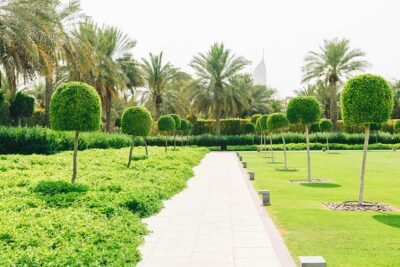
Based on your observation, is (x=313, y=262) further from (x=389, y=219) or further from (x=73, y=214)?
(x=389, y=219)

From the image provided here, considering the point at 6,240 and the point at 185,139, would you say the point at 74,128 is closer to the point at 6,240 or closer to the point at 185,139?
the point at 6,240

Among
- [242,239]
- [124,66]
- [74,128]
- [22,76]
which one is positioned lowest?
[242,239]

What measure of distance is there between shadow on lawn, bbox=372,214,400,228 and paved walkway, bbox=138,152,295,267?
2.32 m

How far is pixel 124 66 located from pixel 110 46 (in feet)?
7.74

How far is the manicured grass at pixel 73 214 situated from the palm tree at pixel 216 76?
1113 inches

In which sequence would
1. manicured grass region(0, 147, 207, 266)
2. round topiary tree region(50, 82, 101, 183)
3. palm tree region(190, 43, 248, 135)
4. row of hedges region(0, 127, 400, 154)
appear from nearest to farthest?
manicured grass region(0, 147, 207, 266)
round topiary tree region(50, 82, 101, 183)
row of hedges region(0, 127, 400, 154)
palm tree region(190, 43, 248, 135)

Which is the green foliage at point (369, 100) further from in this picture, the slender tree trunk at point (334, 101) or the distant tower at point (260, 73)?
the distant tower at point (260, 73)

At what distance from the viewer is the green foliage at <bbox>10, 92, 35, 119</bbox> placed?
30.4 metres

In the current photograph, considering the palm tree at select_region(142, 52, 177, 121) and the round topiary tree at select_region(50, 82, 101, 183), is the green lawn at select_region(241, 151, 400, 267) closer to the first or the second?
the round topiary tree at select_region(50, 82, 101, 183)

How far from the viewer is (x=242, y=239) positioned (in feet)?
22.7

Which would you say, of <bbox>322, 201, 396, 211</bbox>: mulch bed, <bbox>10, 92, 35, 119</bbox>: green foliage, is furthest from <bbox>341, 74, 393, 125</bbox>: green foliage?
<bbox>10, 92, 35, 119</bbox>: green foliage

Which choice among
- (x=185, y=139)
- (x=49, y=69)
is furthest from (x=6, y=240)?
(x=185, y=139)

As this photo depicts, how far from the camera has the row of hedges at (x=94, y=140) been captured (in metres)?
19.9

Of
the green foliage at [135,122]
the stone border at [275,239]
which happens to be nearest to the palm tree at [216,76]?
the green foliage at [135,122]
